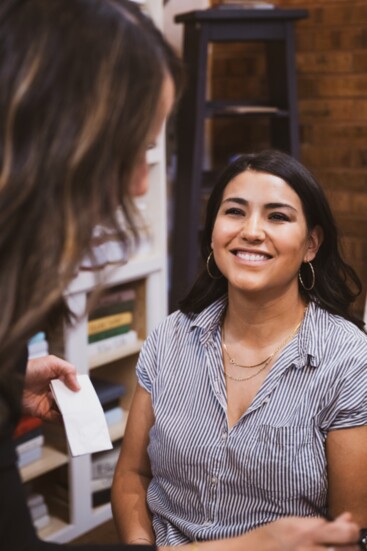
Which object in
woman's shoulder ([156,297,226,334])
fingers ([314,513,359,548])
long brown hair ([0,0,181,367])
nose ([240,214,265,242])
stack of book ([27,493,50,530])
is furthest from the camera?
stack of book ([27,493,50,530])

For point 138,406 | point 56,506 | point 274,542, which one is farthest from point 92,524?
point 274,542

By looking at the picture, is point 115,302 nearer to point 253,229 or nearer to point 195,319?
point 195,319

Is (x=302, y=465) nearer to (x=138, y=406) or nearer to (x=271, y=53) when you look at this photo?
(x=138, y=406)

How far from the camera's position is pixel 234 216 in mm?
1859

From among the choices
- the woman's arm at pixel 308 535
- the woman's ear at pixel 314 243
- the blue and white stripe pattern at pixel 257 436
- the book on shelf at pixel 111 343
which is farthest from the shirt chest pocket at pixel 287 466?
the book on shelf at pixel 111 343

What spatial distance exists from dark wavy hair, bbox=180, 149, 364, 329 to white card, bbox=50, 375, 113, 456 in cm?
45

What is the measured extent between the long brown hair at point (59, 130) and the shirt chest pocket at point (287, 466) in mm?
862

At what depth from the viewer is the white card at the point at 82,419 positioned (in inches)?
58.6

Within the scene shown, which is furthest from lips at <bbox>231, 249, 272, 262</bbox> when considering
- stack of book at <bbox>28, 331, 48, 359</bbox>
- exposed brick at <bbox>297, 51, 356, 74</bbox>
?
exposed brick at <bbox>297, 51, 356, 74</bbox>

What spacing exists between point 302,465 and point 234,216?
56 centimetres

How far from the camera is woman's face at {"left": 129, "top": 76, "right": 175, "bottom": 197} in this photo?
0.99 meters

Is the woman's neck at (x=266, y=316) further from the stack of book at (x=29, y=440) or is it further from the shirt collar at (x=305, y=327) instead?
the stack of book at (x=29, y=440)

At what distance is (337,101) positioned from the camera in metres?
3.55

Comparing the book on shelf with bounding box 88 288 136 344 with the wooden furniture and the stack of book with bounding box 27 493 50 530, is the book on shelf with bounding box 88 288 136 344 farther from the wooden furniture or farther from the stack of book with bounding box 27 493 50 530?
the stack of book with bounding box 27 493 50 530
